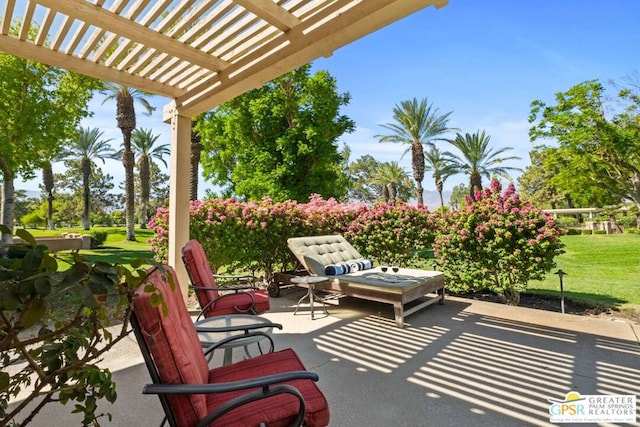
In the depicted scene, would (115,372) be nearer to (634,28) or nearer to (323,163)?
(323,163)

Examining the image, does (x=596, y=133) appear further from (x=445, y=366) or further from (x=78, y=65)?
(x=78, y=65)

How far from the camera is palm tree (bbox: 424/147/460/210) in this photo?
2356 centimetres

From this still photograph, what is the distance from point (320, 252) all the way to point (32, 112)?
9.07 meters

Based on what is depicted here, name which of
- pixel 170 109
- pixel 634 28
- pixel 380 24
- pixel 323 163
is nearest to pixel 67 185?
pixel 323 163

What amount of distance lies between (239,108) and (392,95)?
10.9 metres

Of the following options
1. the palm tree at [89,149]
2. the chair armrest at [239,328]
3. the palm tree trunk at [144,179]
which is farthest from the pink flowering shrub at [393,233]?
the palm tree at [89,149]

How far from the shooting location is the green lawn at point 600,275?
6.34 m

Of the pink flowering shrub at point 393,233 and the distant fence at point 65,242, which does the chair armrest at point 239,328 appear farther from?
the distant fence at point 65,242

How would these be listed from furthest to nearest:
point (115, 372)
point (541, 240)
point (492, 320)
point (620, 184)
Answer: point (620, 184) → point (541, 240) → point (492, 320) → point (115, 372)

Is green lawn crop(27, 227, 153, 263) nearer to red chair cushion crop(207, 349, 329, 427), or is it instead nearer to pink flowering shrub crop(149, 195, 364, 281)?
pink flowering shrub crop(149, 195, 364, 281)

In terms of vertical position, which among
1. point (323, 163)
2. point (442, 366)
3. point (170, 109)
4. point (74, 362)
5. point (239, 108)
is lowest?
point (442, 366)

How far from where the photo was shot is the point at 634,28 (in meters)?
13.8

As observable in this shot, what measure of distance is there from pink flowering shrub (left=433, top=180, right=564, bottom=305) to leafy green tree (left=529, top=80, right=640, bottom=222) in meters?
15.3

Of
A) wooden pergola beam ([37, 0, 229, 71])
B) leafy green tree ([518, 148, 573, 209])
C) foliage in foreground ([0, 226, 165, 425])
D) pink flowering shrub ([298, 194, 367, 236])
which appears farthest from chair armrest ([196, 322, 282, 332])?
leafy green tree ([518, 148, 573, 209])
